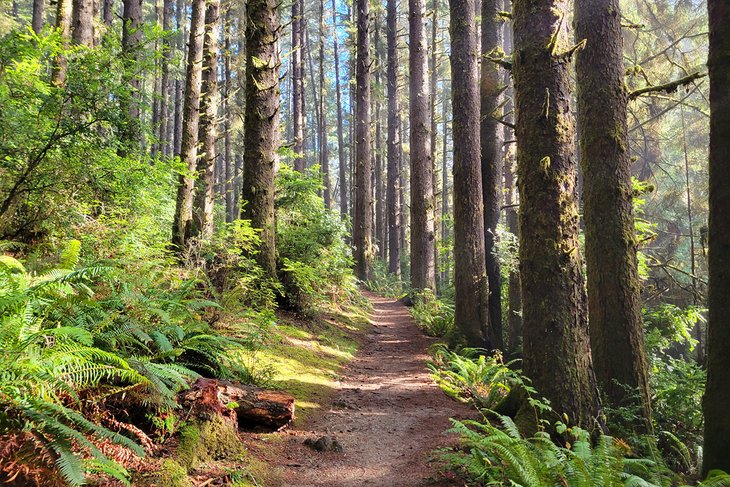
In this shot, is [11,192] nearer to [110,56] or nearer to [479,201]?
[110,56]

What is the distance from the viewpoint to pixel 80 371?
8.63ft

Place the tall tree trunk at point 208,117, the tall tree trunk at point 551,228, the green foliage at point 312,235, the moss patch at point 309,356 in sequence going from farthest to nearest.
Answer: the tall tree trunk at point 208,117
the green foliage at point 312,235
the moss patch at point 309,356
the tall tree trunk at point 551,228

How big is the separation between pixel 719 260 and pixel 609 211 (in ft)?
9.17

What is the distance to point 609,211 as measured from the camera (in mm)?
6816

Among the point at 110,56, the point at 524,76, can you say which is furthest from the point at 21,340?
the point at 524,76

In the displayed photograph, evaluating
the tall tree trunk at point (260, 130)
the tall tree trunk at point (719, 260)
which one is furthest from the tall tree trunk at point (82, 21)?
the tall tree trunk at point (719, 260)

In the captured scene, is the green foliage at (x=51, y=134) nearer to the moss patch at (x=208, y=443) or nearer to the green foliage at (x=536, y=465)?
the moss patch at (x=208, y=443)

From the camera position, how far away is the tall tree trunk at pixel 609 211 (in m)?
6.55

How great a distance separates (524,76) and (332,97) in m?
47.9

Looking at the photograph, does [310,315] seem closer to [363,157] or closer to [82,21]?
[82,21]

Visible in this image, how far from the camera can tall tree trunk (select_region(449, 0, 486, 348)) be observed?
951cm

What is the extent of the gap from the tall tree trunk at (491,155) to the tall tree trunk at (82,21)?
29.9 feet

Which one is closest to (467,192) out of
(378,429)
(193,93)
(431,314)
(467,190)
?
(467,190)

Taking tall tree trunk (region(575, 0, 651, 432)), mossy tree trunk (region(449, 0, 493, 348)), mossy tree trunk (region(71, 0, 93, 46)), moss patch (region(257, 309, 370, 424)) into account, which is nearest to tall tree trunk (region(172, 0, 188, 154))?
mossy tree trunk (region(71, 0, 93, 46))
